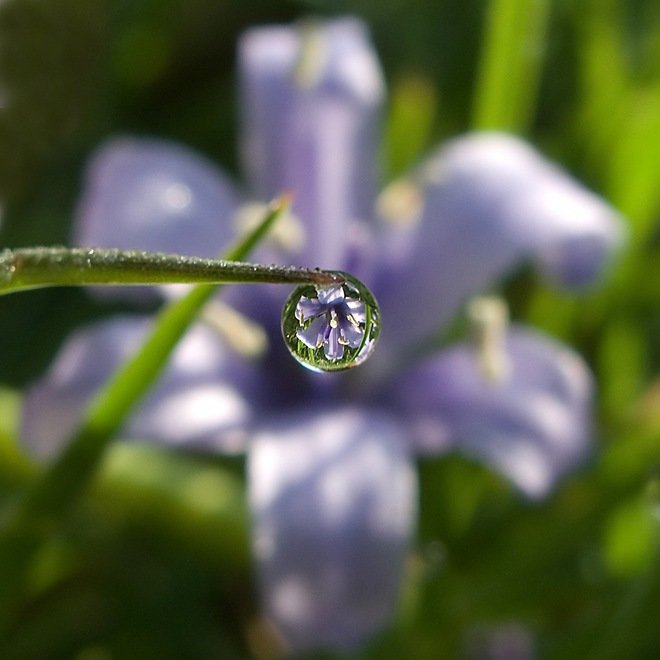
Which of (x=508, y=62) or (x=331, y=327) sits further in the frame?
(x=508, y=62)

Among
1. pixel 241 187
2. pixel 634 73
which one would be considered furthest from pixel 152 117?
pixel 634 73

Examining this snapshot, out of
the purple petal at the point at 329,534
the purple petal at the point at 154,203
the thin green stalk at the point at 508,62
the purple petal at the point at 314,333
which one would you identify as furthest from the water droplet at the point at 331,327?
the thin green stalk at the point at 508,62

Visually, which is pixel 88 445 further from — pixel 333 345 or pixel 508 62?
pixel 508 62

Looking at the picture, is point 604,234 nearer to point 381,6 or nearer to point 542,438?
point 542,438

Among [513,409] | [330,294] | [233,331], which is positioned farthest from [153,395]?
[330,294]

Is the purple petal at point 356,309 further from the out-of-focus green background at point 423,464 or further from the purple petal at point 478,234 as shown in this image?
the purple petal at point 478,234

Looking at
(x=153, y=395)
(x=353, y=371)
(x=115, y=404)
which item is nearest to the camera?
(x=115, y=404)

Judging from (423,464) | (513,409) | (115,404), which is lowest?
(423,464)
